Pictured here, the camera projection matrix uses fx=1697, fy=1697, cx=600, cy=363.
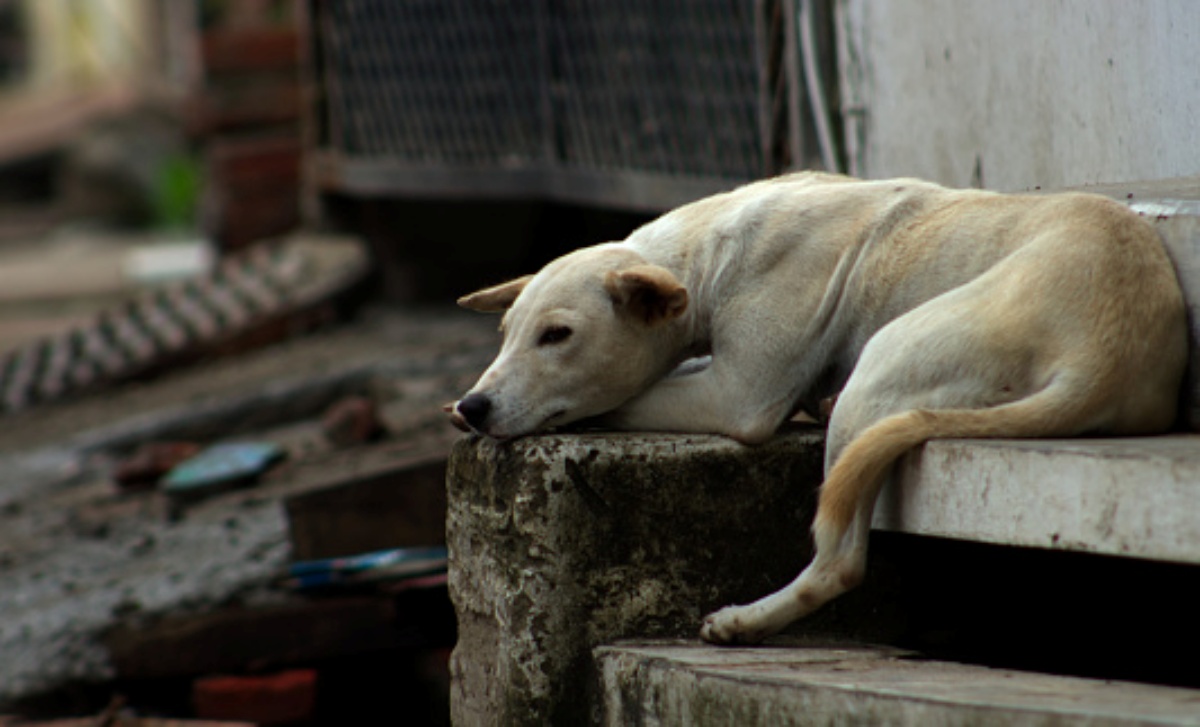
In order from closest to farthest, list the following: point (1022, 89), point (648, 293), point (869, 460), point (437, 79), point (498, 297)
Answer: point (869, 460)
point (648, 293)
point (498, 297)
point (1022, 89)
point (437, 79)

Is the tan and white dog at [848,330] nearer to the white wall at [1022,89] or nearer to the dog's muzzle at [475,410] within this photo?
the dog's muzzle at [475,410]

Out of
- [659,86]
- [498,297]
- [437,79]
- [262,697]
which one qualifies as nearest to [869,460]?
[498,297]

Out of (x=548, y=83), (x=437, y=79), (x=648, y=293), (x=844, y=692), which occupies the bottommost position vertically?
(x=844, y=692)

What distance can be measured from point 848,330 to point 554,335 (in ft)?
2.06

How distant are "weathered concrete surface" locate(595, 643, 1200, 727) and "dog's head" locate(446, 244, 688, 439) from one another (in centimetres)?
53

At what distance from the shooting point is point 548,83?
25.5 ft

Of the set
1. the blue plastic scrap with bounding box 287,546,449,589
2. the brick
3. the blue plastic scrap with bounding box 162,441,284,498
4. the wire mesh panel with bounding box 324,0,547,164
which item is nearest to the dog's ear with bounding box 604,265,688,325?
the blue plastic scrap with bounding box 287,546,449,589

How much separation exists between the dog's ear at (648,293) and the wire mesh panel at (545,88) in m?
2.65

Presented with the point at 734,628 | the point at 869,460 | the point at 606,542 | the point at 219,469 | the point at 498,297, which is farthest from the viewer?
the point at 219,469

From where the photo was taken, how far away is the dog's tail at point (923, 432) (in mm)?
3164

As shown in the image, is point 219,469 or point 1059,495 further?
point 219,469

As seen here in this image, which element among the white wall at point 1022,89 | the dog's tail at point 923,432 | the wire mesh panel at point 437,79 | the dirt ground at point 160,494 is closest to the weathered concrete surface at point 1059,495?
the dog's tail at point 923,432

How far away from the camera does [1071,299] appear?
3.22 m

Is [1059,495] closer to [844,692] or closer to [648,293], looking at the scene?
[844,692]
